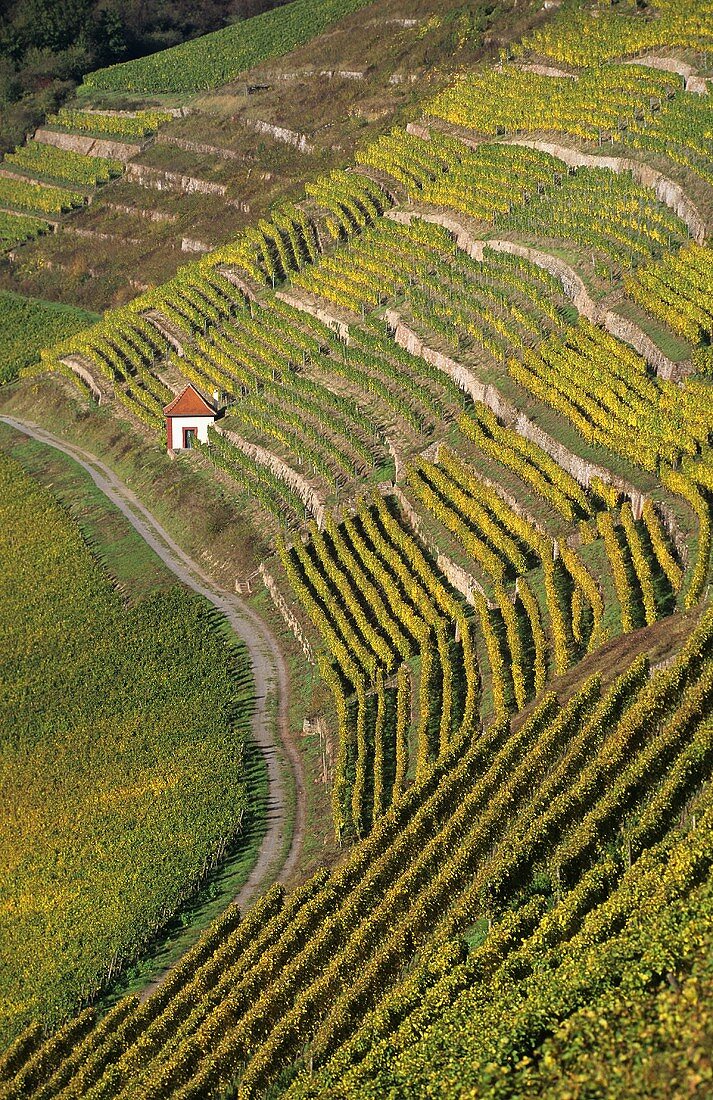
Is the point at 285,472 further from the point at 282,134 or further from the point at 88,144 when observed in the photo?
the point at 88,144

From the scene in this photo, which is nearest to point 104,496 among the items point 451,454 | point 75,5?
point 451,454

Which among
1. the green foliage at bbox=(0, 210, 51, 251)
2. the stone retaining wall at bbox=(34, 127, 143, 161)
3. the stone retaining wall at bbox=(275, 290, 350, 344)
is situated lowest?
the stone retaining wall at bbox=(275, 290, 350, 344)

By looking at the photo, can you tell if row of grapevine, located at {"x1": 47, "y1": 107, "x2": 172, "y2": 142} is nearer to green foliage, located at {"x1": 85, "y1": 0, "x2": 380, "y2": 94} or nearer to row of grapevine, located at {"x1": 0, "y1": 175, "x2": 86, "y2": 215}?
green foliage, located at {"x1": 85, "y1": 0, "x2": 380, "y2": 94}

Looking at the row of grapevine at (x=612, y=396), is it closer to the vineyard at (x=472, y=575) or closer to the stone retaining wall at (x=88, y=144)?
the vineyard at (x=472, y=575)

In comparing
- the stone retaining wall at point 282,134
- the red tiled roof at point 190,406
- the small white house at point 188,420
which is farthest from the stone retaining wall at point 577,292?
the stone retaining wall at point 282,134

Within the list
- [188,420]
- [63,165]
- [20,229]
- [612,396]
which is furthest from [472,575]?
[63,165]

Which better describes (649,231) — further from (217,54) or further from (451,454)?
(217,54)

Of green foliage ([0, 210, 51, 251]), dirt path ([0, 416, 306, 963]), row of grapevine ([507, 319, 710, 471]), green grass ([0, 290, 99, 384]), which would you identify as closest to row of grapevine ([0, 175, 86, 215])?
green foliage ([0, 210, 51, 251])
